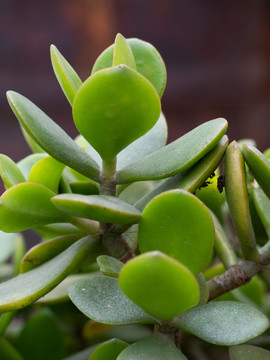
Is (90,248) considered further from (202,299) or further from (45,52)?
(45,52)

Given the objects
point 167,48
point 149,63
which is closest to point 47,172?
point 149,63

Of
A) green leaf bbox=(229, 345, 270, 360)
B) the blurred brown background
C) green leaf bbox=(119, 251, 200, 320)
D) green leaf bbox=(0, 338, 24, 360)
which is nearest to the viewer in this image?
green leaf bbox=(119, 251, 200, 320)

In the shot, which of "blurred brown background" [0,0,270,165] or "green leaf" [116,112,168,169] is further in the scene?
"blurred brown background" [0,0,270,165]

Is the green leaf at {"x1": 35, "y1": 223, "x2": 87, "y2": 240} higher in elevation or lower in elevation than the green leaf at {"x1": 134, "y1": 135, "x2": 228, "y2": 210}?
lower

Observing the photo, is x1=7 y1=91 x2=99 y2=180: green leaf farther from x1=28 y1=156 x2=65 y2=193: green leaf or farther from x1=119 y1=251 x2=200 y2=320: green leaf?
x1=119 y1=251 x2=200 y2=320: green leaf

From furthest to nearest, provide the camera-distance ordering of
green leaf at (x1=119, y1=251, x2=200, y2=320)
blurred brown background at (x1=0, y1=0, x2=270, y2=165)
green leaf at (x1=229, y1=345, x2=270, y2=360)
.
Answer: blurred brown background at (x1=0, y1=0, x2=270, y2=165), green leaf at (x1=229, y1=345, x2=270, y2=360), green leaf at (x1=119, y1=251, x2=200, y2=320)

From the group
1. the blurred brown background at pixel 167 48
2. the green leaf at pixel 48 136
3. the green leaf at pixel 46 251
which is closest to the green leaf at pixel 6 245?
the green leaf at pixel 46 251

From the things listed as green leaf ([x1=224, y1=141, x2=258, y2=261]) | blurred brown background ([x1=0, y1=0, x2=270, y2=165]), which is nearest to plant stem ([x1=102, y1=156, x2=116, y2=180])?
green leaf ([x1=224, y1=141, x2=258, y2=261])
